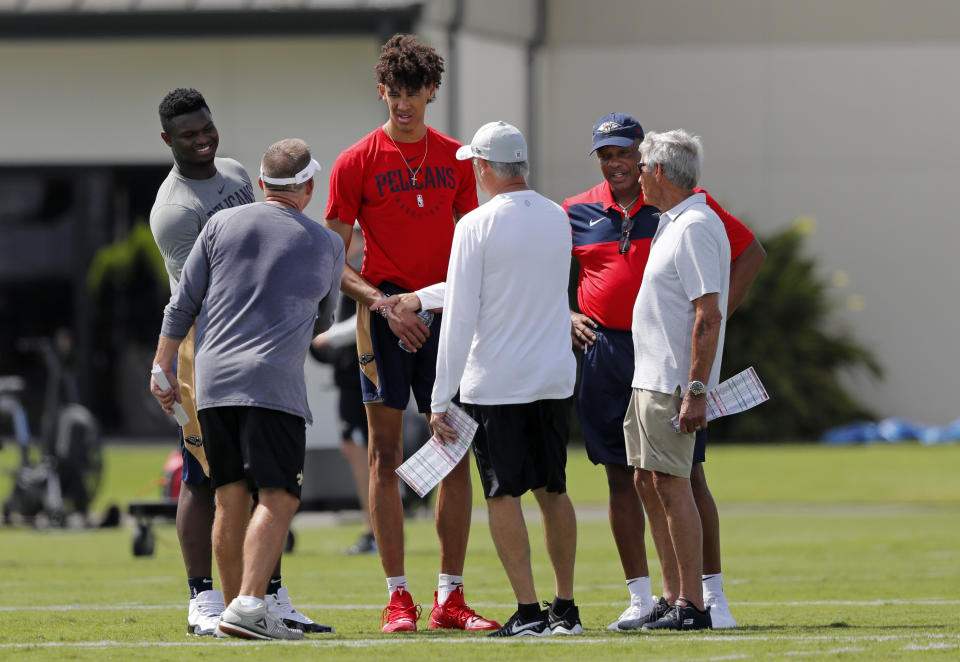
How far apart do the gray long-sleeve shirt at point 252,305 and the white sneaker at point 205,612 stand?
0.87m

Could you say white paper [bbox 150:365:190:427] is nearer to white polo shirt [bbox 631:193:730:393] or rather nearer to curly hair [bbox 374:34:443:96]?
curly hair [bbox 374:34:443:96]

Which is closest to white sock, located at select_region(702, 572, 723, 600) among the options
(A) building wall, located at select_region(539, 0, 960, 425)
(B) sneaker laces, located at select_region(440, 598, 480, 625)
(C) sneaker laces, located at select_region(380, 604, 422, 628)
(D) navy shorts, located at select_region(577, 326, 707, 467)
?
(D) navy shorts, located at select_region(577, 326, 707, 467)

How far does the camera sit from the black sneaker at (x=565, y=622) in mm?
6832

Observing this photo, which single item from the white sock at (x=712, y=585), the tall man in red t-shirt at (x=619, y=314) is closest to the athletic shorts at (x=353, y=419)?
the tall man in red t-shirt at (x=619, y=314)

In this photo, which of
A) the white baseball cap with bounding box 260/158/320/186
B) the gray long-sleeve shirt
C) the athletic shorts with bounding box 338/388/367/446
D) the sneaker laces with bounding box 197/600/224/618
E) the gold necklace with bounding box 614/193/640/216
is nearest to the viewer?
the gray long-sleeve shirt

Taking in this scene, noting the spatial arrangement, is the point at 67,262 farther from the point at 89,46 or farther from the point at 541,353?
the point at 541,353

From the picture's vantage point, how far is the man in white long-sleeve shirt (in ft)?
22.0

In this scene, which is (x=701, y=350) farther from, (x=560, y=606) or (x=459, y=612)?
(x=459, y=612)

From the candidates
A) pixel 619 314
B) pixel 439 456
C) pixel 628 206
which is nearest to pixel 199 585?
pixel 439 456

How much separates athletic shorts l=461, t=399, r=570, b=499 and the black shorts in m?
0.73

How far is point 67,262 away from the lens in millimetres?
22297

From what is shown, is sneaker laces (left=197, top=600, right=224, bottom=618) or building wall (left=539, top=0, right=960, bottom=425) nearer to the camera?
sneaker laces (left=197, top=600, right=224, bottom=618)

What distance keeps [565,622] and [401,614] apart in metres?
0.72

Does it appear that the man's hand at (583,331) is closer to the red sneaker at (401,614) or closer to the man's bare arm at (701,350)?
the man's bare arm at (701,350)
